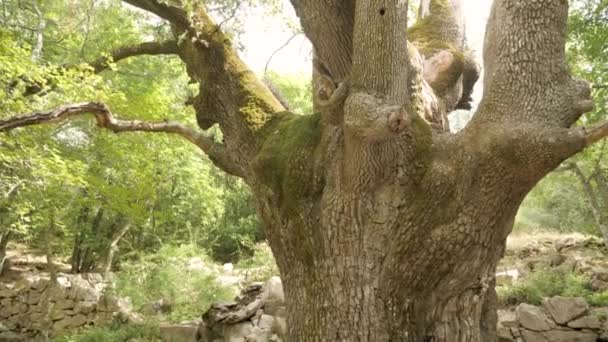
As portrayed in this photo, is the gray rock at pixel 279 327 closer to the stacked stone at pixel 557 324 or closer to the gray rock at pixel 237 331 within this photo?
the gray rock at pixel 237 331

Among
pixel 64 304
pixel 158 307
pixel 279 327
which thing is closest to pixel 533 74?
pixel 279 327

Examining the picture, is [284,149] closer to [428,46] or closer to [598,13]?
[428,46]

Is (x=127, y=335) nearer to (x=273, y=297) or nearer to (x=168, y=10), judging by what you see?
(x=273, y=297)

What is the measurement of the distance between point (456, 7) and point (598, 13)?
4225 millimetres

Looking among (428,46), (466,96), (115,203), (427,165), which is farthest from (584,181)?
(115,203)

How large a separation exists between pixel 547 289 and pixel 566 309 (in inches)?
47.0

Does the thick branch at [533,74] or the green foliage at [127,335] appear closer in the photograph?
the thick branch at [533,74]

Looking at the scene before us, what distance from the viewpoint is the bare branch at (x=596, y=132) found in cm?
289

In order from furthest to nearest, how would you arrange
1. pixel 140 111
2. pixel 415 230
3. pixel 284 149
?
pixel 140 111 < pixel 284 149 < pixel 415 230

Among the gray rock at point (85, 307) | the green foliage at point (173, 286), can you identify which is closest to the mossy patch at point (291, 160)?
the green foliage at point (173, 286)

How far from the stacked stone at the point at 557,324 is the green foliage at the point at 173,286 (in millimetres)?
5476

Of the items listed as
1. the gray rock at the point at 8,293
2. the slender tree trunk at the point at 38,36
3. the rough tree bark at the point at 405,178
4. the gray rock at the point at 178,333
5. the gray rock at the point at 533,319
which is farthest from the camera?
the gray rock at the point at 8,293

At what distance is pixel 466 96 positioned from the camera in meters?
5.36

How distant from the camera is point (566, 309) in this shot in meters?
6.58
